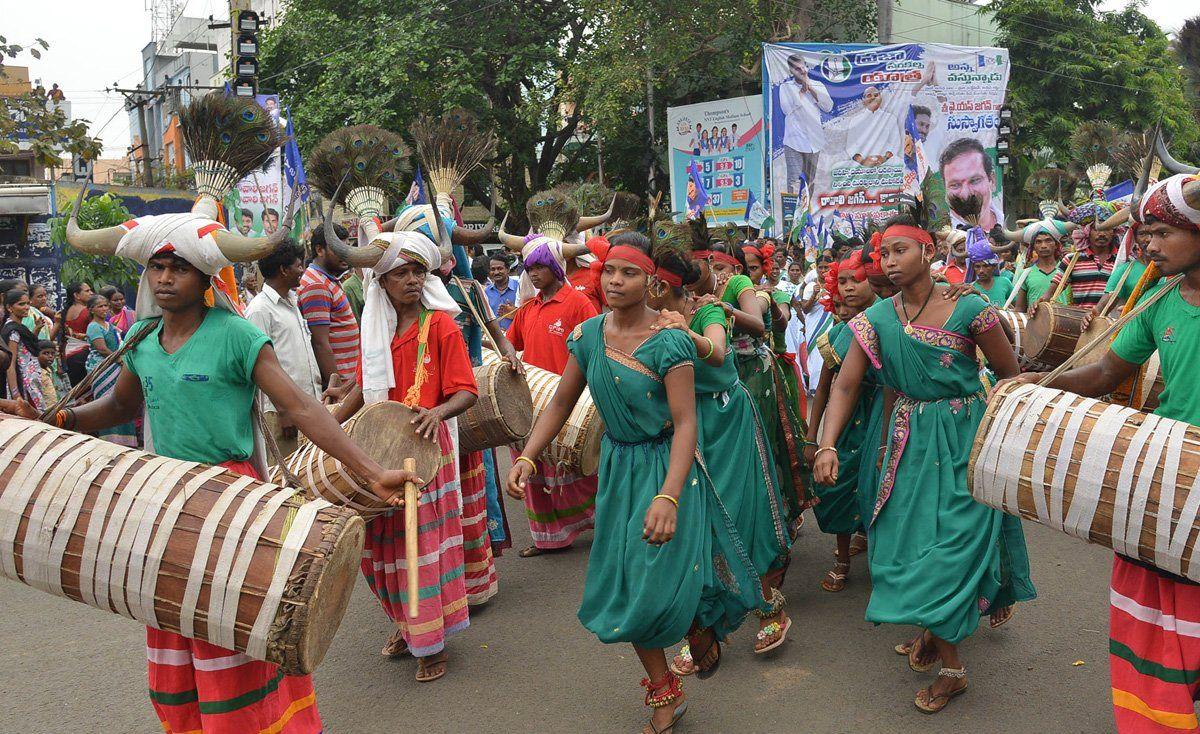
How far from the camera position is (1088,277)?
25.4 ft

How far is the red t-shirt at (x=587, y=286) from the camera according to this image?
7.11 metres

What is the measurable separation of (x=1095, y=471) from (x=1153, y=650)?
0.74 m

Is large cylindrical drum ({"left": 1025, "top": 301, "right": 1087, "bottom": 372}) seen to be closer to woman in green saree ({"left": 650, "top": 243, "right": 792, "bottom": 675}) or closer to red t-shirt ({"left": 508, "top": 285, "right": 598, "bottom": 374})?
woman in green saree ({"left": 650, "top": 243, "right": 792, "bottom": 675})

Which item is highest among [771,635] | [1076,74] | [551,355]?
[1076,74]

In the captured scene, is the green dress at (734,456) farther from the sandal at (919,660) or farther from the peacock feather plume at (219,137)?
the peacock feather plume at (219,137)

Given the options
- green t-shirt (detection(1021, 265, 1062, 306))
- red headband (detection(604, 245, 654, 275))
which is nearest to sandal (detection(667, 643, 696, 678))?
red headband (detection(604, 245, 654, 275))

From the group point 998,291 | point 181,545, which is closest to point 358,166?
point 181,545

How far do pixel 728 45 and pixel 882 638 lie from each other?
21564mm

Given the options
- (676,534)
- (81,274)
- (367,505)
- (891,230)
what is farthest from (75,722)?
(81,274)

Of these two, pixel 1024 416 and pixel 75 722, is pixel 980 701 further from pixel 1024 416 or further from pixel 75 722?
pixel 75 722

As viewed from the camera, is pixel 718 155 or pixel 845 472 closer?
pixel 845 472

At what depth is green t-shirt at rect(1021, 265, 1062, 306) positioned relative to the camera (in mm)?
8305

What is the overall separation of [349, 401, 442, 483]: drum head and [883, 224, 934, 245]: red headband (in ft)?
6.97

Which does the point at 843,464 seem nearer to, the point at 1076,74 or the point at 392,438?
the point at 392,438
